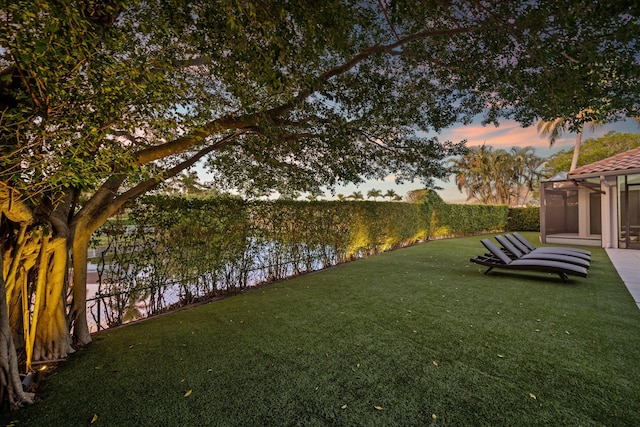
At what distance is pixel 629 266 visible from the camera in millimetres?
9148

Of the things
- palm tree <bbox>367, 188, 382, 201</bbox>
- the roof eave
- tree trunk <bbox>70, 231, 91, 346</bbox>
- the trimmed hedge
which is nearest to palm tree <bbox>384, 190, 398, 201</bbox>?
palm tree <bbox>367, 188, 382, 201</bbox>

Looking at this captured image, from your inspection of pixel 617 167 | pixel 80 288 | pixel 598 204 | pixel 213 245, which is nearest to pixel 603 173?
pixel 617 167

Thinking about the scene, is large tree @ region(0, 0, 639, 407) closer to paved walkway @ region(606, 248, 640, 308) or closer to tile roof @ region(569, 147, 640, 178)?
paved walkway @ region(606, 248, 640, 308)

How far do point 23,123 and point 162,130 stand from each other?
48.3 inches

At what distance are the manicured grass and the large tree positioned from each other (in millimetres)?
989

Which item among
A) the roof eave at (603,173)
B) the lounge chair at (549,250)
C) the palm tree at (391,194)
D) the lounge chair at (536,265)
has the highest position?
the roof eave at (603,173)

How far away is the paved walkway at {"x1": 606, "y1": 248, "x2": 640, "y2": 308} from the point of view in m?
6.68

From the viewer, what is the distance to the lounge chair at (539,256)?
815 cm

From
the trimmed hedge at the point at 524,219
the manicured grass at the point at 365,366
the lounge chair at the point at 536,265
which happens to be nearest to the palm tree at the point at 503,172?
the trimmed hedge at the point at 524,219

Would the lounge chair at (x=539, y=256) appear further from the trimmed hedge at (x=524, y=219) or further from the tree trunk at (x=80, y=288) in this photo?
the trimmed hedge at (x=524, y=219)

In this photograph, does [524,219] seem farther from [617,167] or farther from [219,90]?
[219,90]

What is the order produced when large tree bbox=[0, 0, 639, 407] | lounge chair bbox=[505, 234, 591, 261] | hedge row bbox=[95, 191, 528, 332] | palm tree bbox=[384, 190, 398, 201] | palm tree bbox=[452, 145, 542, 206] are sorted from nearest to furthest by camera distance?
large tree bbox=[0, 0, 639, 407]
hedge row bbox=[95, 191, 528, 332]
lounge chair bbox=[505, 234, 591, 261]
palm tree bbox=[384, 190, 398, 201]
palm tree bbox=[452, 145, 542, 206]

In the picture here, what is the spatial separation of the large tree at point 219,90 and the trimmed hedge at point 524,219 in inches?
874

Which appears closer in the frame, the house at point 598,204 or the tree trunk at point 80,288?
the tree trunk at point 80,288
